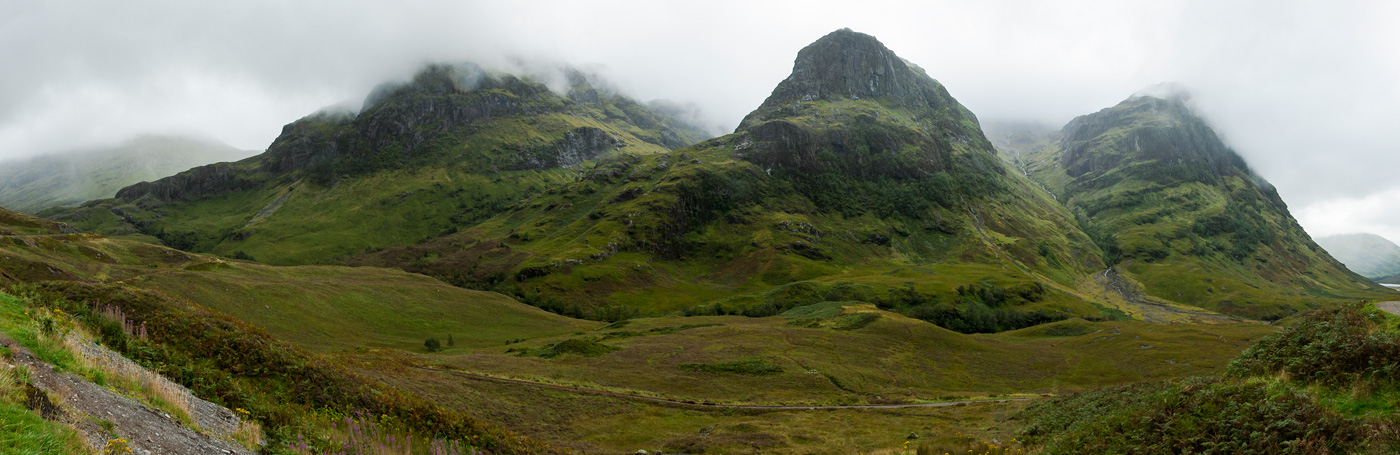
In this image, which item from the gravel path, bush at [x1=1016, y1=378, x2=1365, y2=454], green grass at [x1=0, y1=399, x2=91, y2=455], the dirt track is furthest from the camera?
the dirt track

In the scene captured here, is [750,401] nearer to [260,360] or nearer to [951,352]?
[260,360]

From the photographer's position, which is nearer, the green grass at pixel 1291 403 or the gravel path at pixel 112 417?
the gravel path at pixel 112 417

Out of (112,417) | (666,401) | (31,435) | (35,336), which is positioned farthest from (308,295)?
(31,435)

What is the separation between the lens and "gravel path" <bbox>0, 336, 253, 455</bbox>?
948 centimetres

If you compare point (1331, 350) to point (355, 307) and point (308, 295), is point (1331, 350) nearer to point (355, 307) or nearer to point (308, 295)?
point (308, 295)

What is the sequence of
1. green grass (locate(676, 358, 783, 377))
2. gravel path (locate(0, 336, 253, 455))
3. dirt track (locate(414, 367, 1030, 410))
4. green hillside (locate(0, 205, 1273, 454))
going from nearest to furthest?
1. gravel path (locate(0, 336, 253, 455))
2. green hillside (locate(0, 205, 1273, 454))
3. dirt track (locate(414, 367, 1030, 410))
4. green grass (locate(676, 358, 783, 377))

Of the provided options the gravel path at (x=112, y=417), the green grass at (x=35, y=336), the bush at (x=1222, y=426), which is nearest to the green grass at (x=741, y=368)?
the bush at (x=1222, y=426)

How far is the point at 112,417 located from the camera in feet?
33.7

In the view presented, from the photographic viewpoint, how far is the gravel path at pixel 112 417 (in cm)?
948

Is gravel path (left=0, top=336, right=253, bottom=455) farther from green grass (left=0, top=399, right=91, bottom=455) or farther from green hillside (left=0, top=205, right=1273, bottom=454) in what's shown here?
green hillside (left=0, top=205, right=1273, bottom=454)

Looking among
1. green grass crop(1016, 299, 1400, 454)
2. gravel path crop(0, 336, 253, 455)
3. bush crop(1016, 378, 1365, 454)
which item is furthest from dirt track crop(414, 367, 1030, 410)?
gravel path crop(0, 336, 253, 455)

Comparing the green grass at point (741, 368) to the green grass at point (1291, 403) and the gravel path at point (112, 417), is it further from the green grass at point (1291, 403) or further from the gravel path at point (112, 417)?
the gravel path at point (112, 417)

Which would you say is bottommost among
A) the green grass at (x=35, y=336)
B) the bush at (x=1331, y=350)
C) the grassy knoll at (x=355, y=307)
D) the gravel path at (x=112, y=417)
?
the grassy knoll at (x=355, y=307)

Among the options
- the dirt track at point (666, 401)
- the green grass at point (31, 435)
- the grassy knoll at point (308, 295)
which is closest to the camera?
the green grass at point (31, 435)
